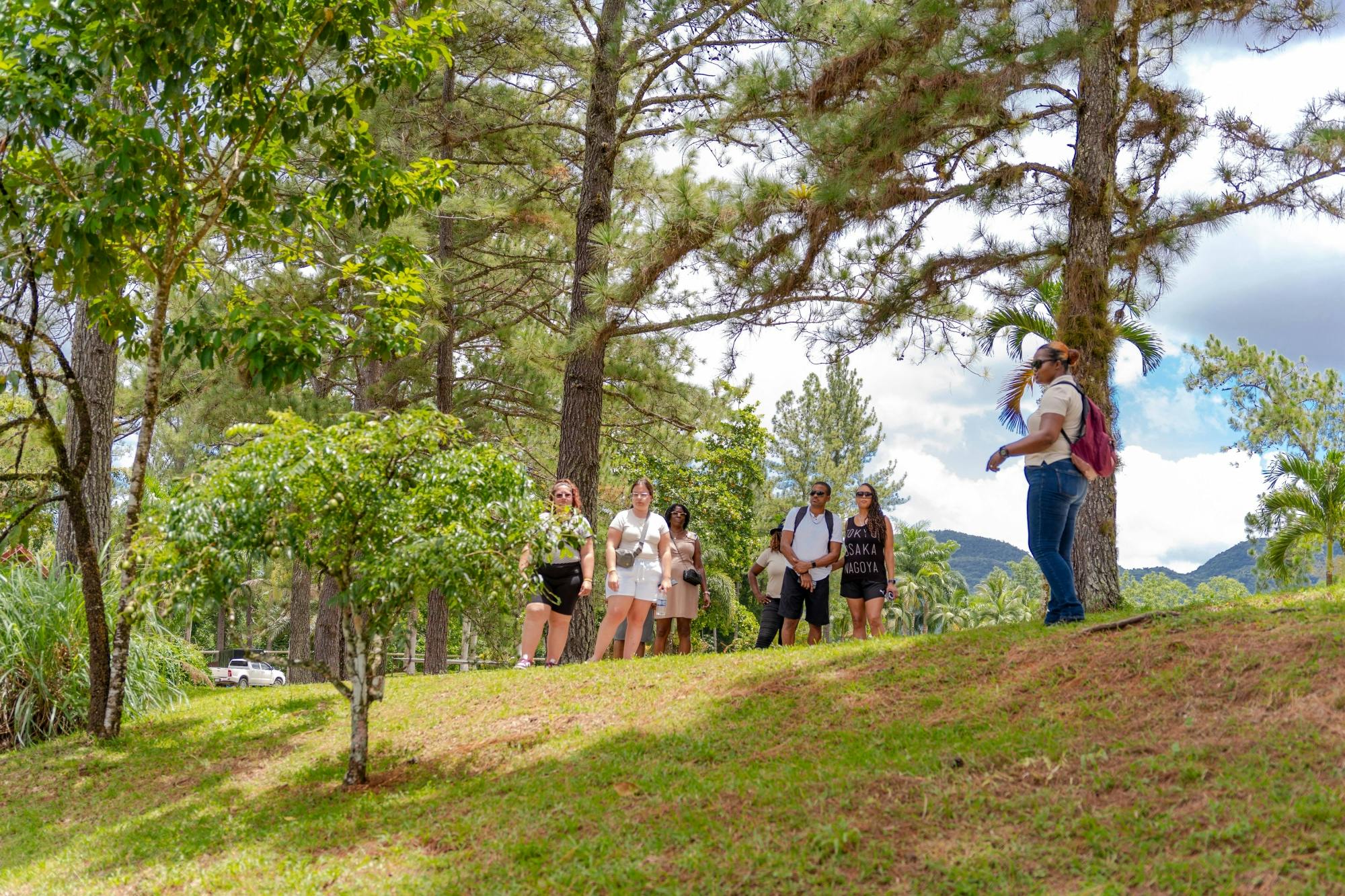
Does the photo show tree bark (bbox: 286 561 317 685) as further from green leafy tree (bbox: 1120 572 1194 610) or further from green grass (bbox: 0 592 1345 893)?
green leafy tree (bbox: 1120 572 1194 610)

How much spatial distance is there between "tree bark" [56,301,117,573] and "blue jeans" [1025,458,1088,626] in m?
8.19

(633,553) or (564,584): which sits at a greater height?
(633,553)

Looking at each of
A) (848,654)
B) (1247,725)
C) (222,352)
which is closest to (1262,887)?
(1247,725)

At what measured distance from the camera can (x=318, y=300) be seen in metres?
14.2

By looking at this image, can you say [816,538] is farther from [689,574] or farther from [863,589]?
[689,574]

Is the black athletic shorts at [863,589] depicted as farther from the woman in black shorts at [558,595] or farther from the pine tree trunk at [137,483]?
the pine tree trunk at [137,483]

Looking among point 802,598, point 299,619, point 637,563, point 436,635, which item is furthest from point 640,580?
point 299,619

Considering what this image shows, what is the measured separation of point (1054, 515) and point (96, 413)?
8.56m

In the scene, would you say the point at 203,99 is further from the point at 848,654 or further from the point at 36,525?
the point at 848,654

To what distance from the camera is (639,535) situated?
28.2 ft

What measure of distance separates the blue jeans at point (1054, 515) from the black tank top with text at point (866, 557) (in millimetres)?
1683

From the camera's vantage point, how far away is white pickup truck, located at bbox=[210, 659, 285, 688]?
33188mm

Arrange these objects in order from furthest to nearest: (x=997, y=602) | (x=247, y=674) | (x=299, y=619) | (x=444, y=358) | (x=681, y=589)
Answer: (x=997, y=602), (x=247, y=674), (x=299, y=619), (x=444, y=358), (x=681, y=589)

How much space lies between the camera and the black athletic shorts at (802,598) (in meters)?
8.63
